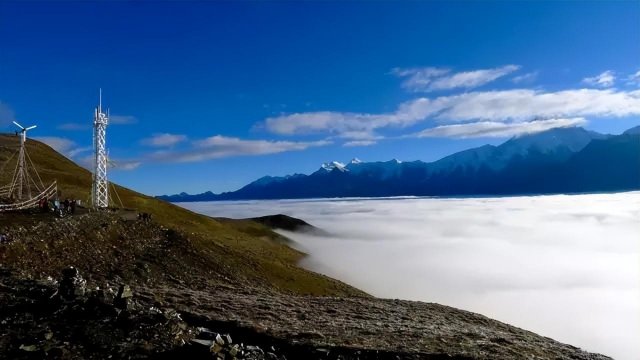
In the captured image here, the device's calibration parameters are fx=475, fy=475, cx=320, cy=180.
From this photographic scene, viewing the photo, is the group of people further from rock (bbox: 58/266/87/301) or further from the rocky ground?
rock (bbox: 58/266/87/301)

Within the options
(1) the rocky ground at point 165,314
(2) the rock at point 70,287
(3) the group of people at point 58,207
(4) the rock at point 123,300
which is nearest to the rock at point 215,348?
(1) the rocky ground at point 165,314

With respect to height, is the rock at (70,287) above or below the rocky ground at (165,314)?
above

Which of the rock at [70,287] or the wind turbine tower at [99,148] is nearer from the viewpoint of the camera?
the rock at [70,287]

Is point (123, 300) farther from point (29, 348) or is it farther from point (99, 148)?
point (99, 148)

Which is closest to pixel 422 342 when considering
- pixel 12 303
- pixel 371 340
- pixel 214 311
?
pixel 371 340

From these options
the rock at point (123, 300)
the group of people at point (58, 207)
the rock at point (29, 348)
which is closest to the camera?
the rock at point (29, 348)

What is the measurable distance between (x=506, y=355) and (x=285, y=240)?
14637 cm

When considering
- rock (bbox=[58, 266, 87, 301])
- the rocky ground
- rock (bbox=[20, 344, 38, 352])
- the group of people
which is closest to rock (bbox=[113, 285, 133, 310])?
the rocky ground

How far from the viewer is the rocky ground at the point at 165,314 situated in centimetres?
1839

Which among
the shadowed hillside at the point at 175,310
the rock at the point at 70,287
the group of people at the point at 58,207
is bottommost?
the shadowed hillside at the point at 175,310

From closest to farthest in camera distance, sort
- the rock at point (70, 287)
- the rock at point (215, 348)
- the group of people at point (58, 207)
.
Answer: the rock at point (215, 348) < the rock at point (70, 287) < the group of people at point (58, 207)

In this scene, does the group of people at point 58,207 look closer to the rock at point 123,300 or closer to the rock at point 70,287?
the rock at point 70,287

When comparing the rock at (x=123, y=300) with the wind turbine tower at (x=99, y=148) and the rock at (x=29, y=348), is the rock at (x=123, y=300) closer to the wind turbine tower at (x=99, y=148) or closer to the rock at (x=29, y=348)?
the rock at (x=29, y=348)

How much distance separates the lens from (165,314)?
2095cm
